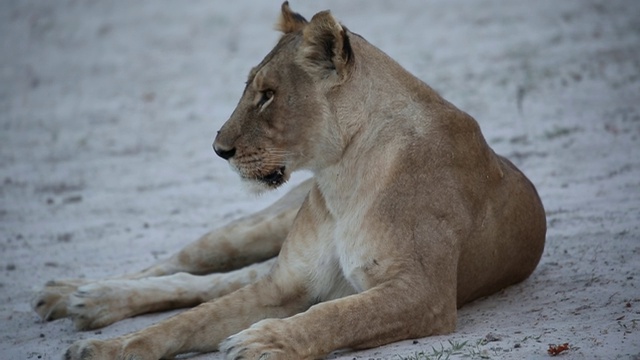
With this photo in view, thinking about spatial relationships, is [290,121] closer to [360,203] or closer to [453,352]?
[360,203]

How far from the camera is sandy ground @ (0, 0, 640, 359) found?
414cm

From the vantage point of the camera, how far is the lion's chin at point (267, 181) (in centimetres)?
395

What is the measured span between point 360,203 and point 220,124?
501 cm

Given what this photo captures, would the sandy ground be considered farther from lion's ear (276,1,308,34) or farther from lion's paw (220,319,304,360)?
lion's ear (276,1,308,34)

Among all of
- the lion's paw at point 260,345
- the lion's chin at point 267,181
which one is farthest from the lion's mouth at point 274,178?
the lion's paw at point 260,345

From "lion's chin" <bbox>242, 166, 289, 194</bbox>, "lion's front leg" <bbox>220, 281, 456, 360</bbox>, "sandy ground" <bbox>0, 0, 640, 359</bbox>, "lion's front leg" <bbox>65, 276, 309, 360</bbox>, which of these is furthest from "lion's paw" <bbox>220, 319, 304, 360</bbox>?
"lion's chin" <bbox>242, 166, 289, 194</bbox>

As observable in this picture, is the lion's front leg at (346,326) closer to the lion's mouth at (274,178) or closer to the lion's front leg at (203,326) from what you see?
the lion's front leg at (203,326)

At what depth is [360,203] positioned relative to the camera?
3816 millimetres

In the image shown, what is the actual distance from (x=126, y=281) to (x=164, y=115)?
456 cm

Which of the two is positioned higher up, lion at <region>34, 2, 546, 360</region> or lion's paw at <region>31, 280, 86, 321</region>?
lion at <region>34, 2, 546, 360</region>

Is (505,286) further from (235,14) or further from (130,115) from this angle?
(235,14)

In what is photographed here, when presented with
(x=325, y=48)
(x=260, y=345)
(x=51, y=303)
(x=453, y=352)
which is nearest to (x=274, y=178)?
(x=325, y=48)

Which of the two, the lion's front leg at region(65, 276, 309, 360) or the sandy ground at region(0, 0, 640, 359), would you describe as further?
the sandy ground at region(0, 0, 640, 359)

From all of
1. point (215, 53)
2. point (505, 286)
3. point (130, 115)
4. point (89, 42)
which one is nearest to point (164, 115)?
point (130, 115)
